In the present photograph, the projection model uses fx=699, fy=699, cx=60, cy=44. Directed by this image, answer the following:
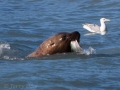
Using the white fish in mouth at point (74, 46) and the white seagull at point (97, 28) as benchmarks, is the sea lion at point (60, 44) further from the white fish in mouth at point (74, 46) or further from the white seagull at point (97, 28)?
the white seagull at point (97, 28)

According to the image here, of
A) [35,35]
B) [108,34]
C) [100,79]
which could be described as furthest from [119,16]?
[100,79]

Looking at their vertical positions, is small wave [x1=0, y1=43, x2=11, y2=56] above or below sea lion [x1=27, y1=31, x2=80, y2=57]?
below

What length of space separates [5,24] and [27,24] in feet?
2.32

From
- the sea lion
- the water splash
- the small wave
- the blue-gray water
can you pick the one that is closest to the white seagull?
the blue-gray water

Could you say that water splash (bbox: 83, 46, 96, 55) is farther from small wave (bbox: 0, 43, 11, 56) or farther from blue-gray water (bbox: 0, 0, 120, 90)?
small wave (bbox: 0, 43, 11, 56)

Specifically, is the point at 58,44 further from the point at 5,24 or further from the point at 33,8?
the point at 33,8

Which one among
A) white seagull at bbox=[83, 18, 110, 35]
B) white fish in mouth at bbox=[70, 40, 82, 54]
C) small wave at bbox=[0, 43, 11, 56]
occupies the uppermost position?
white fish in mouth at bbox=[70, 40, 82, 54]

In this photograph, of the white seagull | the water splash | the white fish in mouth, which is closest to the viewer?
the white fish in mouth

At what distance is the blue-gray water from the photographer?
10.2 m

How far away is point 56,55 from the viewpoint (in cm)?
1218

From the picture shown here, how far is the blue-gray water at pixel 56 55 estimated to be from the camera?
1021 cm

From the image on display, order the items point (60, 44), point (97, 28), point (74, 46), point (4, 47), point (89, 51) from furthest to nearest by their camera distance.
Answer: point (97, 28) < point (4, 47) < point (89, 51) < point (60, 44) < point (74, 46)

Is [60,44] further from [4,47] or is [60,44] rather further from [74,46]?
[4,47]

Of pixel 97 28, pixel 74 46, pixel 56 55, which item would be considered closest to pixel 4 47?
pixel 56 55
